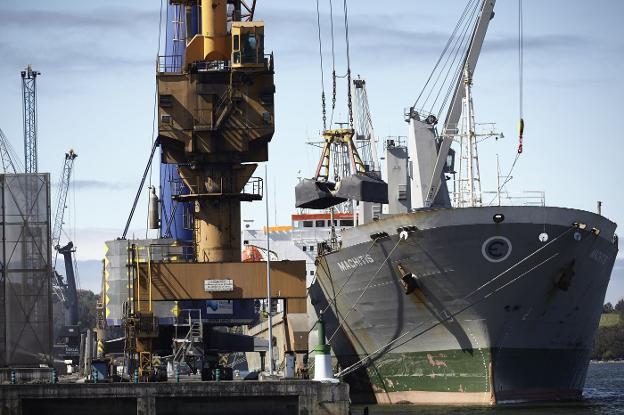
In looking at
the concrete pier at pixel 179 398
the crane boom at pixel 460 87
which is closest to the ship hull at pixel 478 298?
the crane boom at pixel 460 87

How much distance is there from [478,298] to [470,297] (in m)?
0.30

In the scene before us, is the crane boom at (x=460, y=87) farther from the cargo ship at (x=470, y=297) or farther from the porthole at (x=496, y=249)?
the porthole at (x=496, y=249)

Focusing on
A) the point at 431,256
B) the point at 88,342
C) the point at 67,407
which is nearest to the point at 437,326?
the point at 431,256

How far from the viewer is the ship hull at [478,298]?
4650 cm

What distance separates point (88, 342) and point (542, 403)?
56.6 feet

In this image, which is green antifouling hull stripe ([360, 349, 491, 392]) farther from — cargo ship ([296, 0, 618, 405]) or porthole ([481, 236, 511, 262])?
porthole ([481, 236, 511, 262])

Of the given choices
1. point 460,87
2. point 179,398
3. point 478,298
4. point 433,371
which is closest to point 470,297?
point 478,298

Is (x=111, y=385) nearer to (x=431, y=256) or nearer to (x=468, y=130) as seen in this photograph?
(x=431, y=256)

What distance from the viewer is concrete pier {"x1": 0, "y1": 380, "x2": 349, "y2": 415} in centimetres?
3569

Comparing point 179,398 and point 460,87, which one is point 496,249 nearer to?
point 460,87

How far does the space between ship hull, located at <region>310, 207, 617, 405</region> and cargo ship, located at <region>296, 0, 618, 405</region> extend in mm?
39

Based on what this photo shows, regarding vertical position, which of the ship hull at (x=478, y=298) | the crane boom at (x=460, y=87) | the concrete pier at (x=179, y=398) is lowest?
the concrete pier at (x=179, y=398)

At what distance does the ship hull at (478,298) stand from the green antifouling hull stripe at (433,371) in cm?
5

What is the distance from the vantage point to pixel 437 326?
4791 cm
